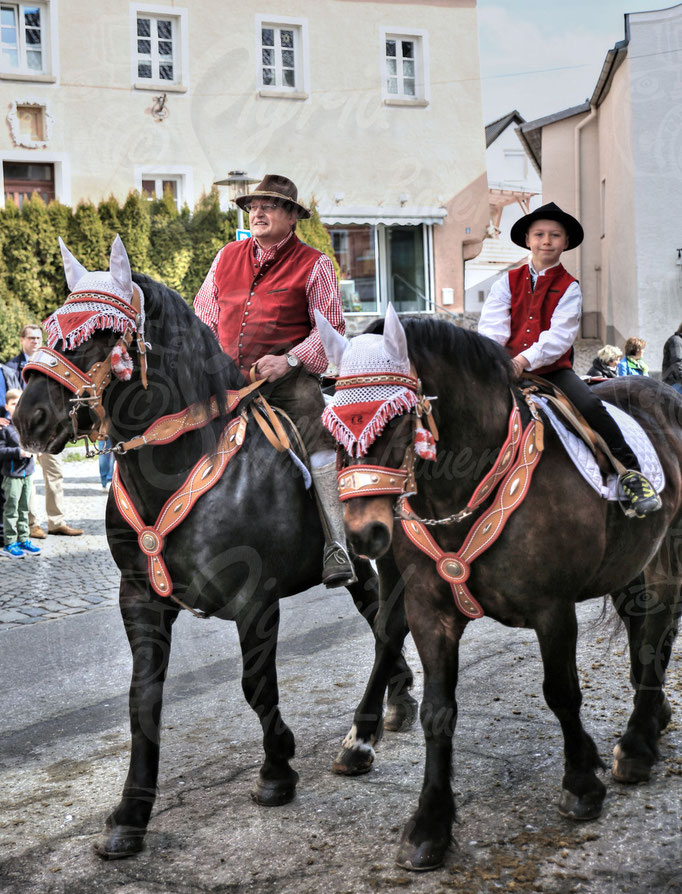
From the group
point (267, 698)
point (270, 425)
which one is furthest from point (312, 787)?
point (270, 425)

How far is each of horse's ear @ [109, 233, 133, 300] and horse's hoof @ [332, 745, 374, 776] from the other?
7.05 ft

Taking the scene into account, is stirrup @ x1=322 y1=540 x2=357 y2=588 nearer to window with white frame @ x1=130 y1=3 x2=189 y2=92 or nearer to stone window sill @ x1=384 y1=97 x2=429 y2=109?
window with white frame @ x1=130 y1=3 x2=189 y2=92

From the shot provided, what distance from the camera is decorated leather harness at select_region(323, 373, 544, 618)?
2.97 metres

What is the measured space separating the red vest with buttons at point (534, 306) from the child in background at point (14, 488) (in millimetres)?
6185

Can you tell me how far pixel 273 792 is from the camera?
152 inches

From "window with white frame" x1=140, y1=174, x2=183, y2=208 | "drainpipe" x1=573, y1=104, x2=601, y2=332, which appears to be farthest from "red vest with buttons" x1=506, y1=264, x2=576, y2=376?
"drainpipe" x1=573, y1=104, x2=601, y2=332

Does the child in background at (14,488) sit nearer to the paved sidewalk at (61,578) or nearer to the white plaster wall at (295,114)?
the paved sidewalk at (61,578)

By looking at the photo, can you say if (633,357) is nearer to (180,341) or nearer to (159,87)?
(180,341)

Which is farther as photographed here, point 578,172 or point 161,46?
point 578,172

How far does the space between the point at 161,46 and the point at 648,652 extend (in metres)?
20.3

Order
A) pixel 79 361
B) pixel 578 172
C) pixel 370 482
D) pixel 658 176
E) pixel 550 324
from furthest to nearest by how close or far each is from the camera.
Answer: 1. pixel 578 172
2. pixel 658 176
3. pixel 550 324
4. pixel 79 361
5. pixel 370 482

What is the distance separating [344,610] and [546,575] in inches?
162

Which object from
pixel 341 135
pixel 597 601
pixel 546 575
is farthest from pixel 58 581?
pixel 341 135

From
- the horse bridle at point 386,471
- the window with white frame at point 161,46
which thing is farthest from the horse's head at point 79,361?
the window with white frame at point 161,46
